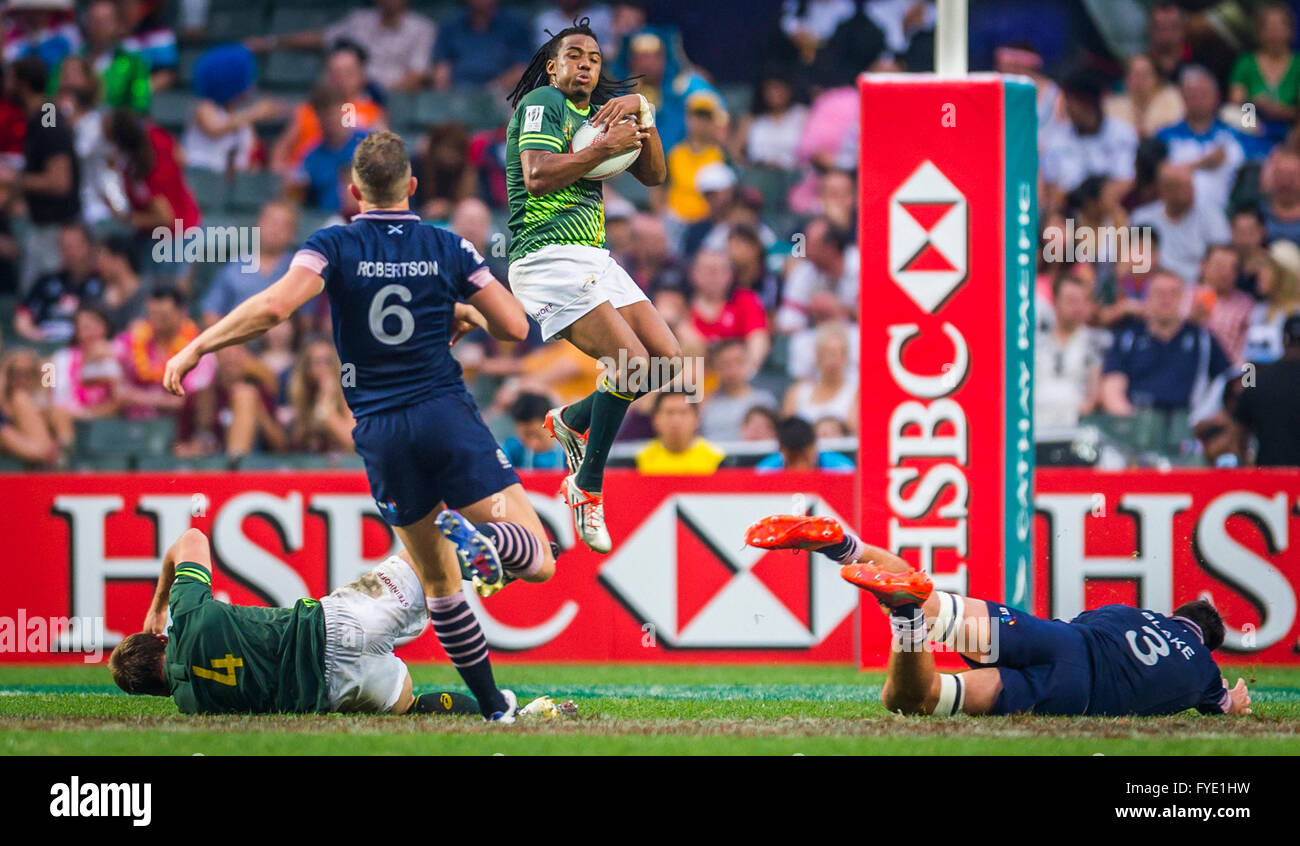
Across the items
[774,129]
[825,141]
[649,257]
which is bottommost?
[649,257]

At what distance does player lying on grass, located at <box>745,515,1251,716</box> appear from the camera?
6.15m

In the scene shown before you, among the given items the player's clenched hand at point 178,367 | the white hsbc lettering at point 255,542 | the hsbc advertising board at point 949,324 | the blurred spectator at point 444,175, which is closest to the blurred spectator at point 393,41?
the blurred spectator at point 444,175

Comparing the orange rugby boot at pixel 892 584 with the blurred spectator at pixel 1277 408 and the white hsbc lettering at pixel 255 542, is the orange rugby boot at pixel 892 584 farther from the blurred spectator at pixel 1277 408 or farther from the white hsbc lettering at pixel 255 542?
the blurred spectator at pixel 1277 408

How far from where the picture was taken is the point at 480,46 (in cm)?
1370

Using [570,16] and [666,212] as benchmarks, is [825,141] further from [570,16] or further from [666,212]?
[570,16]

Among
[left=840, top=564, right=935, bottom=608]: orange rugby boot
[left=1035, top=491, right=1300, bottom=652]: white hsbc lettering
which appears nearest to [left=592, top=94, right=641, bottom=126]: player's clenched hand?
[left=840, top=564, right=935, bottom=608]: orange rugby boot

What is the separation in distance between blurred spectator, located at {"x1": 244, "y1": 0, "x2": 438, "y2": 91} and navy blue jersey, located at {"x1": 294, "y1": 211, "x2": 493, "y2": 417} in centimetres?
786

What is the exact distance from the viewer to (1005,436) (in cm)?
827

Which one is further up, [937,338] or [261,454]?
[937,338]

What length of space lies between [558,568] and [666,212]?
4.26 metres

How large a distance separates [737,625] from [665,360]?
277 cm

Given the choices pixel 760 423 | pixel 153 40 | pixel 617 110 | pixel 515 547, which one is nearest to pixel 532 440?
pixel 760 423
